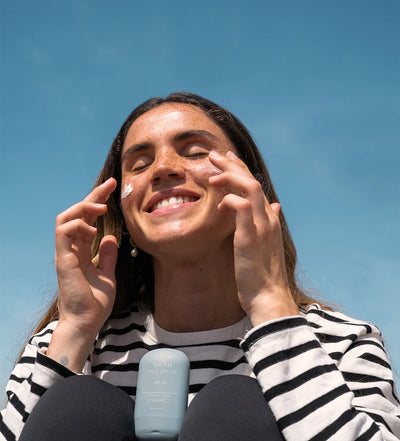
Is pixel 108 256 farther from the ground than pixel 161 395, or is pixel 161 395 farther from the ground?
pixel 108 256

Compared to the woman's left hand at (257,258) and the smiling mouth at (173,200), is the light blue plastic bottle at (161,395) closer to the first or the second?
the woman's left hand at (257,258)

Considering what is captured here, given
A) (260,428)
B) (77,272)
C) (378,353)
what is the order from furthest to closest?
(77,272)
(378,353)
(260,428)

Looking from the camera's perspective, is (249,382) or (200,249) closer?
(249,382)

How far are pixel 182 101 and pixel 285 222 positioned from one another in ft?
2.85

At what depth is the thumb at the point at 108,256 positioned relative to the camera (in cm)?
272

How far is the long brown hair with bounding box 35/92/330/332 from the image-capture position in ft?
9.81

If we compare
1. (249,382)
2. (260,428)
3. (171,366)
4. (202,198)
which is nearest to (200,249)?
(202,198)

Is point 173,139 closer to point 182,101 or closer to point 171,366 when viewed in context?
point 182,101

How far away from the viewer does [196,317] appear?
2686 millimetres

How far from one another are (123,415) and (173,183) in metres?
1.06

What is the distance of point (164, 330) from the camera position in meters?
2.70

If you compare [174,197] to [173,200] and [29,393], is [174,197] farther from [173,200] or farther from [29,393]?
[29,393]

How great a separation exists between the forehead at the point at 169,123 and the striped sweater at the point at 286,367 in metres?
0.89

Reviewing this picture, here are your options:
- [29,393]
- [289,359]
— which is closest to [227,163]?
[289,359]
